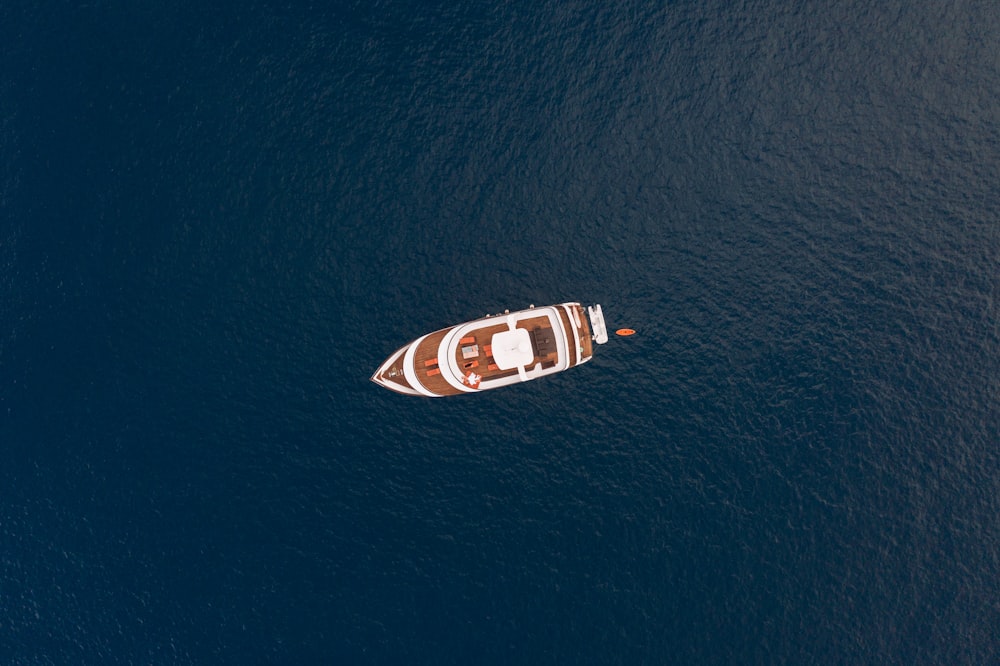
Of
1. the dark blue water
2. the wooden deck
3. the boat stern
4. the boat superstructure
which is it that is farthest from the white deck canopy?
the boat stern

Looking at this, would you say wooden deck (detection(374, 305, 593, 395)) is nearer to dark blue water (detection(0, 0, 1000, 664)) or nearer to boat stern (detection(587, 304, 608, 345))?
boat stern (detection(587, 304, 608, 345))

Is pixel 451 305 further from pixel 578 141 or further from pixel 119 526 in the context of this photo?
pixel 119 526

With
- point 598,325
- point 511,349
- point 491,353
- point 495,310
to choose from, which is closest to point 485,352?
point 491,353

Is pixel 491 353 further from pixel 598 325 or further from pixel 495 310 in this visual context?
pixel 598 325

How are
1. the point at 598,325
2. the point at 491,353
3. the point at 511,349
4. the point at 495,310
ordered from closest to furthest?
the point at 511,349
the point at 491,353
the point at 598,325
the point at 495,310

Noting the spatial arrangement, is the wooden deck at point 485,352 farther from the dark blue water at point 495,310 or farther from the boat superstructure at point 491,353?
the dark blue water at point 495,310
